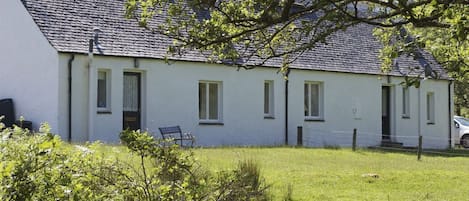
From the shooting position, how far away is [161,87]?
24.7 metres

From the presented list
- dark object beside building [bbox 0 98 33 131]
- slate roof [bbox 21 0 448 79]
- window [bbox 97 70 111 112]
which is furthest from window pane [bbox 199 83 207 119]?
dark object beside building [bbox 0 98 33 131]

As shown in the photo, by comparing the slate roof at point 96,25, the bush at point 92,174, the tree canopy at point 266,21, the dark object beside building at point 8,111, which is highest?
the slate roof at point 96,25

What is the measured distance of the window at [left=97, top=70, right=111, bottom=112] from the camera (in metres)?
23.7

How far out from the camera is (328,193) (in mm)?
12078

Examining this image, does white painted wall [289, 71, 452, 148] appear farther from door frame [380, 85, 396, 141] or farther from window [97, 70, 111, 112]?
window [97, 70, 111, 112]

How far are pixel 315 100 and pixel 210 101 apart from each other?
4.94 metres

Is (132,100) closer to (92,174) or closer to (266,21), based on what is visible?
(266,21)

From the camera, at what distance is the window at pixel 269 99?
27.8 meters

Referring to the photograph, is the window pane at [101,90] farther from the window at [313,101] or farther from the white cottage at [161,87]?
the window at [313,101]

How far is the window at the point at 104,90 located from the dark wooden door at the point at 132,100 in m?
0.66

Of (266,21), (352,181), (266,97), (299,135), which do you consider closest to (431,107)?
(299,135)

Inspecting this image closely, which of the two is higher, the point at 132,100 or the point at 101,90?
the point at 101,90

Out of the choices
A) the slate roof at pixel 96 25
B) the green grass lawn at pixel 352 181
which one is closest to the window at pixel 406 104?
the slate roof at pixel 96 25

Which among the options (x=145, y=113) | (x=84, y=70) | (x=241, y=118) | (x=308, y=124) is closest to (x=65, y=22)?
(x=84, y=70)
